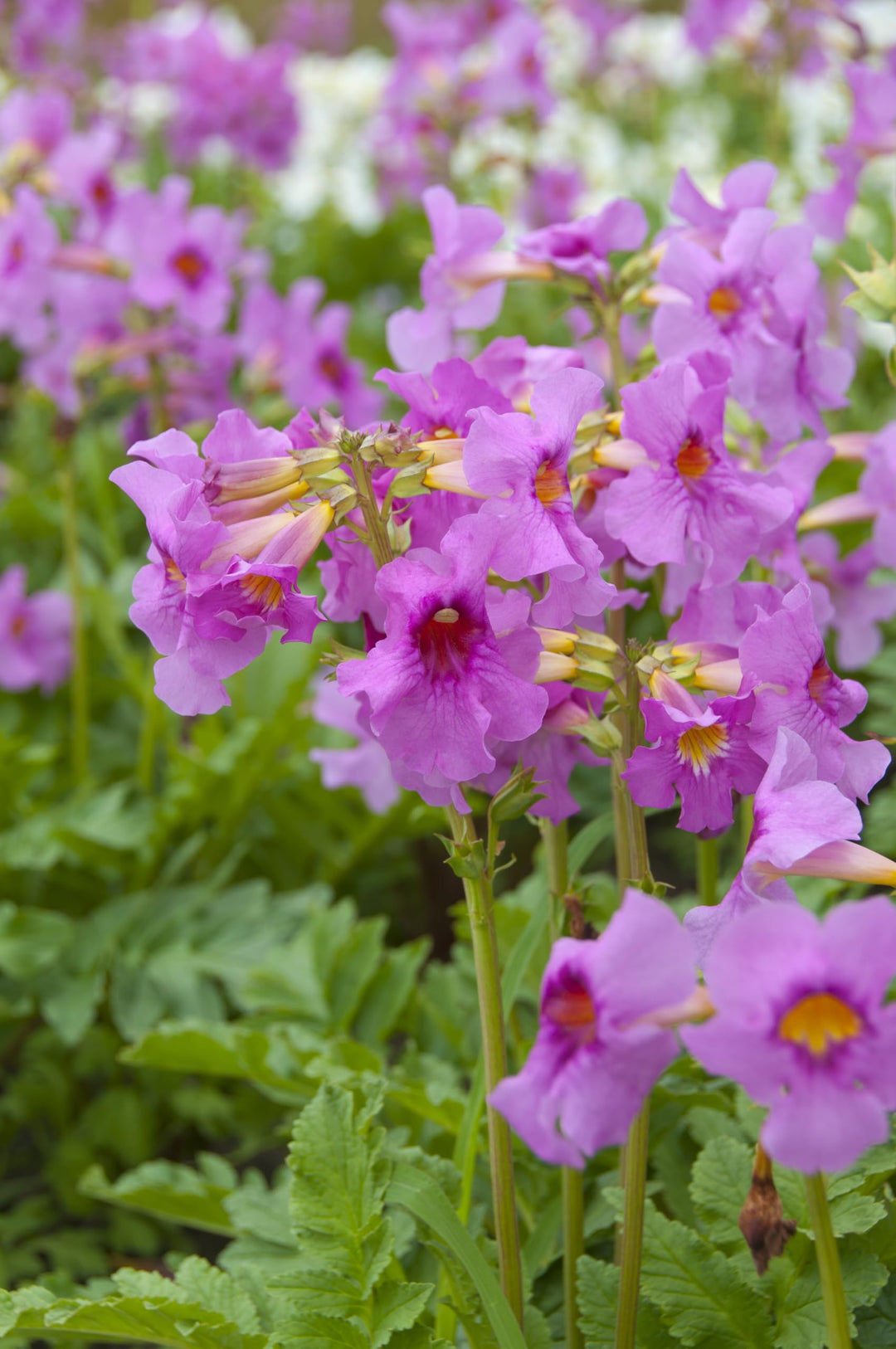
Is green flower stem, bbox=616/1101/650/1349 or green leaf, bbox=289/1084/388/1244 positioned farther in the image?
green leaf, bbox=289/1084/388/1244

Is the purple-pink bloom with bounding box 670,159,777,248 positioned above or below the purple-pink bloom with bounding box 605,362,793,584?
above

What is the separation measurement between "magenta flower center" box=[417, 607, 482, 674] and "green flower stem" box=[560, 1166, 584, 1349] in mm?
557

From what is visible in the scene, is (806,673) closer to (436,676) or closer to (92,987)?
(436,676)

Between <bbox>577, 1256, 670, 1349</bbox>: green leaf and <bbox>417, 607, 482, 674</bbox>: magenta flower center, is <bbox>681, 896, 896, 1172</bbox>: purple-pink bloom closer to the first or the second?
<bbox>417, 607, 482, 674</bbox>: magenta flower center

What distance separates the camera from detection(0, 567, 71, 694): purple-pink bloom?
2527 mm

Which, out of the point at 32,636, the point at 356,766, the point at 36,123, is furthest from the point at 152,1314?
the point at 36,123

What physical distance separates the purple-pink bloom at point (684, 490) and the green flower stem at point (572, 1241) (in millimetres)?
584

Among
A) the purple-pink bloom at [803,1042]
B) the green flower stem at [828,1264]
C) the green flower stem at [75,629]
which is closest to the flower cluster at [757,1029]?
the purple-pink bloom at [803,1042]

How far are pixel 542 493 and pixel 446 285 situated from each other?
0.53 metres

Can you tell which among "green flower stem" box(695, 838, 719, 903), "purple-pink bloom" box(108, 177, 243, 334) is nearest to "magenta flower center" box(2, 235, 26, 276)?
"purple-pink bloom" box(108, 177, 243, 334)

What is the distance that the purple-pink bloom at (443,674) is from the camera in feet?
2.79

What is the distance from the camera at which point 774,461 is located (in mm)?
1373

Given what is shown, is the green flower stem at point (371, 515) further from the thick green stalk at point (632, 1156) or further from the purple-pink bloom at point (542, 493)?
the thick green stalk at point (632, 1156)

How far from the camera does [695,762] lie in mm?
936
